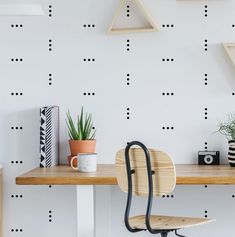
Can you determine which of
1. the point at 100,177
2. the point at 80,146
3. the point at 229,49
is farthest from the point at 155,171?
the point at 229,49

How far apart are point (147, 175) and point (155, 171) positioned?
0.03m

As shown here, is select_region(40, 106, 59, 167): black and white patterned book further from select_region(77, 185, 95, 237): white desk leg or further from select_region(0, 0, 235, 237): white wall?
select_region(77, 185, 95, 237): white desk leg

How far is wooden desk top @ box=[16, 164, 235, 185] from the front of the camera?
227cm

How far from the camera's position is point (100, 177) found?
2322 mm

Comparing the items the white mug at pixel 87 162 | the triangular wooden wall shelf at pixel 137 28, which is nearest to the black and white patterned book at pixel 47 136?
the white mug at pixel 87 162

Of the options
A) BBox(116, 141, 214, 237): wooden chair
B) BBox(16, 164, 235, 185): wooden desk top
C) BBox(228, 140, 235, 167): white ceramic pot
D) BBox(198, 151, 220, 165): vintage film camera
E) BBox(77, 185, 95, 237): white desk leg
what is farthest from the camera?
BBox(198, 151, 220, 165): vintage film camera

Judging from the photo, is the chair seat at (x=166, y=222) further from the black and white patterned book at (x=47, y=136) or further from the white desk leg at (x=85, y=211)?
the black and white patterned book at (x=47, y=136)

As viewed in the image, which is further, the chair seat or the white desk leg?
the white desk leg

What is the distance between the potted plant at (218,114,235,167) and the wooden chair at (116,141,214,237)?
50 cm

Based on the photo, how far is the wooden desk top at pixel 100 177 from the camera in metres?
2.27

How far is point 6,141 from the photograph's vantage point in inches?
113

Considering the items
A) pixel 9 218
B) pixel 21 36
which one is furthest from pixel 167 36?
pixel 9 218

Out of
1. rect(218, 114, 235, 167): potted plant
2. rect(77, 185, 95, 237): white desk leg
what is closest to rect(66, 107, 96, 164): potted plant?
rect(77, 185, 95, 237): white desk leg

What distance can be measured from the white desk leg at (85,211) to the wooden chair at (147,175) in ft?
0.71
